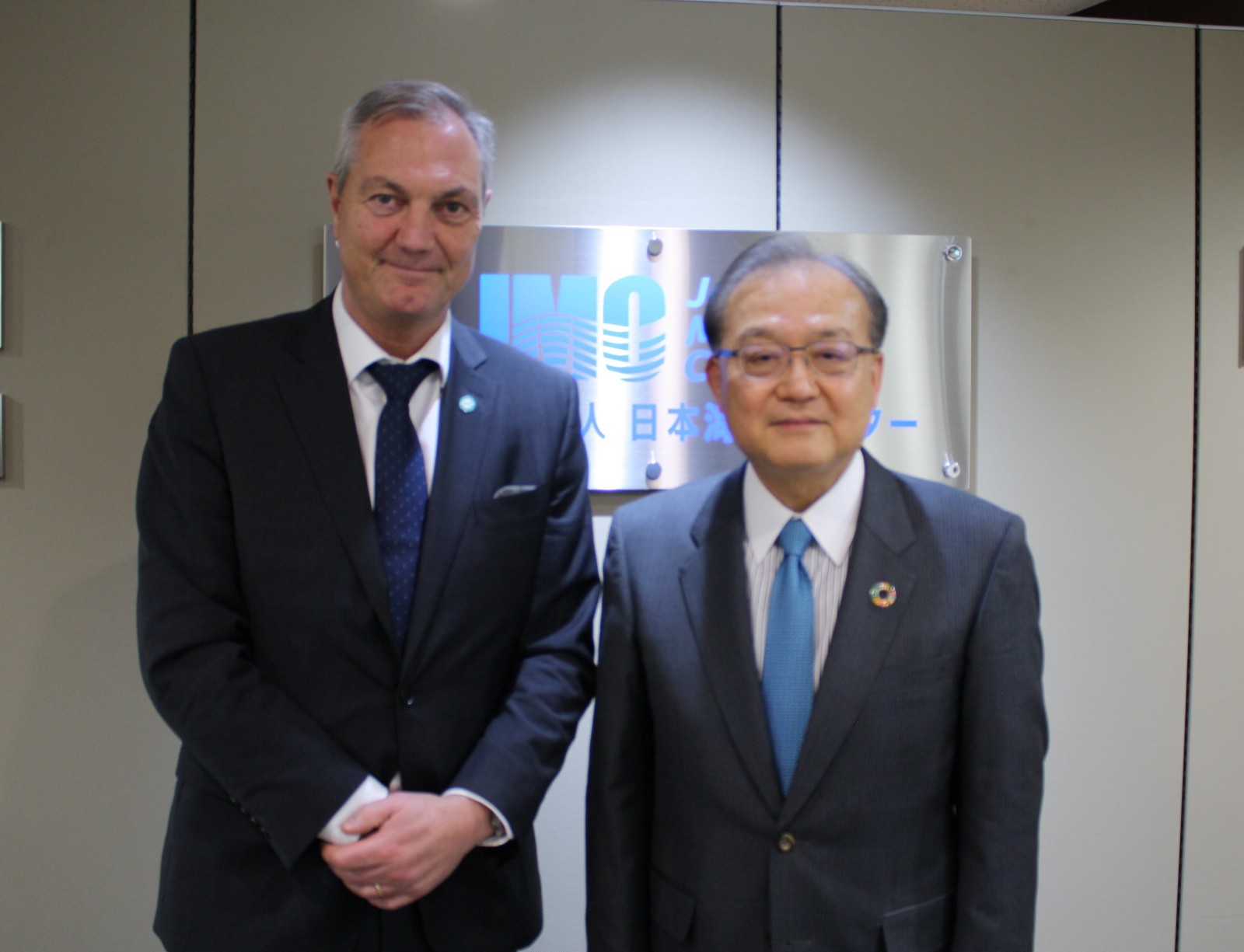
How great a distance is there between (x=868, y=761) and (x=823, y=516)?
1.13ft

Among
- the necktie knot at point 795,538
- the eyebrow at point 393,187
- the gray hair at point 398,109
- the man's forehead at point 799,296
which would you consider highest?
the gray hair at point 398,109

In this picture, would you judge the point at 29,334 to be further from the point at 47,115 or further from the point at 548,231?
the point at 548,231

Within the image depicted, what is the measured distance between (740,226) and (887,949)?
172cm

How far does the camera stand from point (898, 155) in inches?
96.0

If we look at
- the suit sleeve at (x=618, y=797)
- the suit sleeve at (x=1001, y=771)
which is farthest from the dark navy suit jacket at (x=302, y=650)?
the suit sleeve at (x=1001, y=771)

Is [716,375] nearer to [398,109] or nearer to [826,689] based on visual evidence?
[826,689]

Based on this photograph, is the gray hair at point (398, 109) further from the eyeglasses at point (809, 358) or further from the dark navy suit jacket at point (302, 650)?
the eyeglasses at point (809, 358)

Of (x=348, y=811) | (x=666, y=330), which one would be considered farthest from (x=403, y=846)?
(x=666, y=330)

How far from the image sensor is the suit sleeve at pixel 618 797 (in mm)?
1380

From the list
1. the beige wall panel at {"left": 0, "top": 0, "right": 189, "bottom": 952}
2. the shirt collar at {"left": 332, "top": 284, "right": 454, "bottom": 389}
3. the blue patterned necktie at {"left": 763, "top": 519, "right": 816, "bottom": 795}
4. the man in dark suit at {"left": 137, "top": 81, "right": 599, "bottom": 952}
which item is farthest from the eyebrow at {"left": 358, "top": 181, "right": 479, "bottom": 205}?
the beige wall panel at {"left": 0, "top": 0, "right": 189, "bottom": 952}

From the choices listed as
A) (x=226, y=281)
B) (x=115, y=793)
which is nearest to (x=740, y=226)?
(x=226, y=281)

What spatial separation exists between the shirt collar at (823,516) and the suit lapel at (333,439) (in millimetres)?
572

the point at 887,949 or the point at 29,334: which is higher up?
the point at 29,334

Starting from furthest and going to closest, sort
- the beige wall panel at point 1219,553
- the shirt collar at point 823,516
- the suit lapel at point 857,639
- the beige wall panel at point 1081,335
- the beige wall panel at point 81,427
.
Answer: the beige wall panel at point 1219,553
the beige wall panel at point 1081,335
the beige wall panel at point 81,427
the shirt collar at point 823,516
the suit lapel at point 857,639
